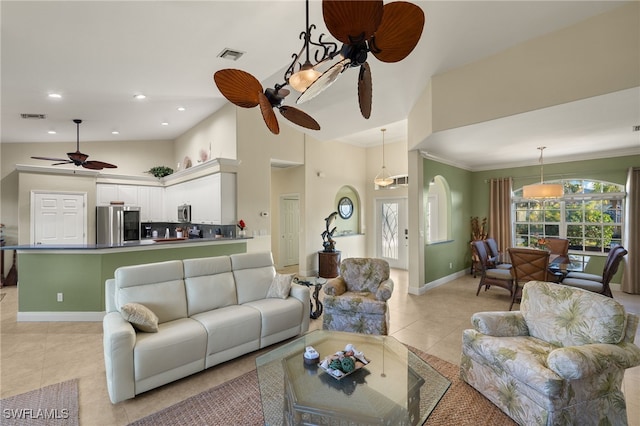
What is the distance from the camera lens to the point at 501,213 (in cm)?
659

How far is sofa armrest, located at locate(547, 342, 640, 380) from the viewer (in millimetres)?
1738

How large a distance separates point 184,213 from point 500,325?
20.1ft

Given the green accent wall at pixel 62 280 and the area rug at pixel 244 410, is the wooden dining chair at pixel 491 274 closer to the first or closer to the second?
the area rug at pixel 244 410

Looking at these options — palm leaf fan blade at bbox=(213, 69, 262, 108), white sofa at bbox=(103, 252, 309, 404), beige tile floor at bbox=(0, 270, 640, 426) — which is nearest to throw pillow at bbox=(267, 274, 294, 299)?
white sofa at bbox=(103, 252, 309, 404)

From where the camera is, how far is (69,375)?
2648 mm

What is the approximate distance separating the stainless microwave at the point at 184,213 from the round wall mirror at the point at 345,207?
3.76 meters

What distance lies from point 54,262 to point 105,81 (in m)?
2.58

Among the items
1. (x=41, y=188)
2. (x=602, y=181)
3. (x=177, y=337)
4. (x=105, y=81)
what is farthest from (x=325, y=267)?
(x=41, y=188)

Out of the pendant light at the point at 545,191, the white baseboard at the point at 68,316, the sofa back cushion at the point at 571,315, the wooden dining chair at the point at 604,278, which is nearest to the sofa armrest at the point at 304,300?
the sofa back cushion at the point at 571,315

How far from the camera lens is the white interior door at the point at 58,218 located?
606 cm

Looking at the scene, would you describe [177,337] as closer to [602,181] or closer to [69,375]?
[69,375]

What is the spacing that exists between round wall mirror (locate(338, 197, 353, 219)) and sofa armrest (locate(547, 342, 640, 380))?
6.27 m

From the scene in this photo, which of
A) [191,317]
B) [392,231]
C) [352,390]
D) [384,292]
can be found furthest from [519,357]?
[392,231]

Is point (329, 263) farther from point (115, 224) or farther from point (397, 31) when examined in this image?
point (397, 31)
